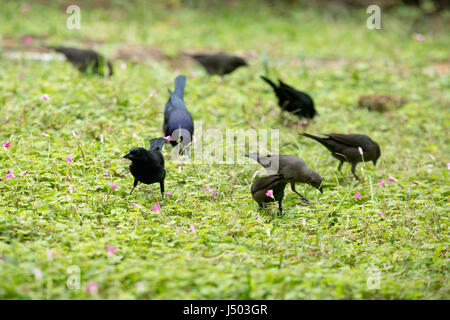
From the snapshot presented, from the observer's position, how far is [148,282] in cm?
349

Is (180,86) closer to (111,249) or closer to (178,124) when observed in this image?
(178,124)

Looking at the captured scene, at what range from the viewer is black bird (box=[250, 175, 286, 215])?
490 cm

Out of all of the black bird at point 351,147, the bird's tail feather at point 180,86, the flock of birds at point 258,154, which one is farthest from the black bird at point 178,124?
the black bird at point 351,147

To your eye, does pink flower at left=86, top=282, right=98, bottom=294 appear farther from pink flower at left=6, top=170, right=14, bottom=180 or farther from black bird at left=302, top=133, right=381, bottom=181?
black bird at left=302, top=133, right=381, bottom=181

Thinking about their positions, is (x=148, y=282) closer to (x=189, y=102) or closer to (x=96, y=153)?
(x=96, y=153)

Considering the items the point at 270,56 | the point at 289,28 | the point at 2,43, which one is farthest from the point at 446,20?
the point at 2,43

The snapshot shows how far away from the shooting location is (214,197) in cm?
533

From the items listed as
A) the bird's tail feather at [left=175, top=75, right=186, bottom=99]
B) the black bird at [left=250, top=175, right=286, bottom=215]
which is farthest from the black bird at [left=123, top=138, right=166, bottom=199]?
the bird's tail feather at [left=175, top=75, right=186, bottom=99]

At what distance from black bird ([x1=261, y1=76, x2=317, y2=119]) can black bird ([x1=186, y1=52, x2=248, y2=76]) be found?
1865 millimetres

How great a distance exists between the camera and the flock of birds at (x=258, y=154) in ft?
16.3

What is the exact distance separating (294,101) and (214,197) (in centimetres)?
292

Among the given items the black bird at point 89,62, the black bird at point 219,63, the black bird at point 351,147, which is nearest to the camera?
the black bird at point 351,147

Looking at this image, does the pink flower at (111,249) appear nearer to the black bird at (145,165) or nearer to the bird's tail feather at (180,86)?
the black bird at (145,165)

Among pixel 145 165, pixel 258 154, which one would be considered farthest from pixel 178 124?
pixel 145 165
